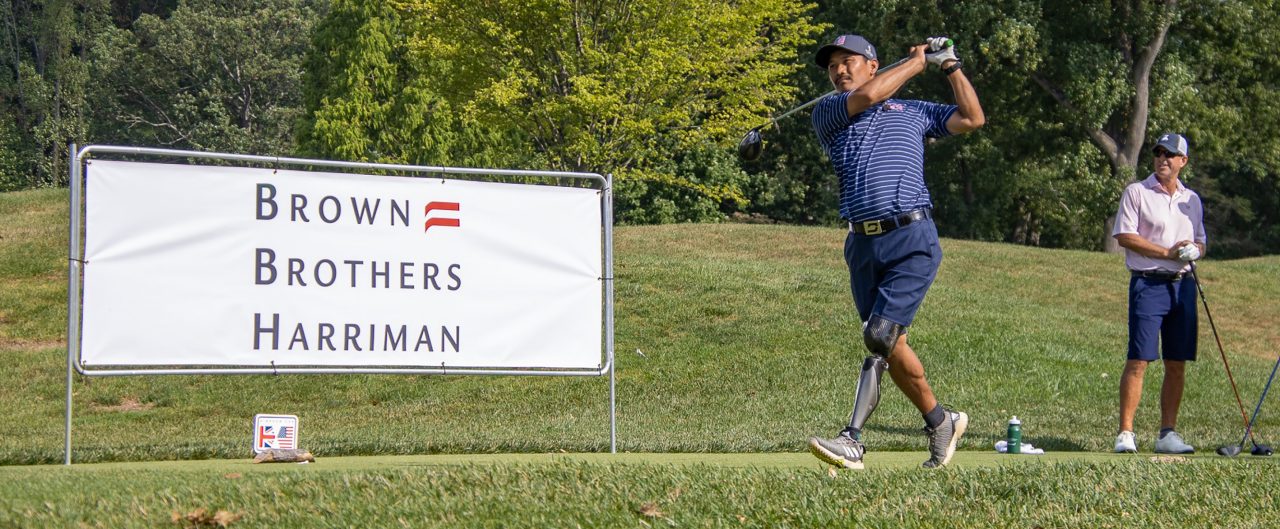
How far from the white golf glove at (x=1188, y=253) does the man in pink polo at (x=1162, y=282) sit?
0.08m

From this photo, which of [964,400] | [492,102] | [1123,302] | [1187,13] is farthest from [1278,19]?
[964,400]

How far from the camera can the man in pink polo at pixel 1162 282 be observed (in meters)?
9.12

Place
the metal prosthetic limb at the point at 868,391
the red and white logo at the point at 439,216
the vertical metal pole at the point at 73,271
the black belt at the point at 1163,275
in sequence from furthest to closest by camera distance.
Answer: the black belt at the point at 1163,275, the red and white logo at the point at 439,216, the vertical metal pole at the point at 73,271, the metal prosthetic limb at the point at 868,391

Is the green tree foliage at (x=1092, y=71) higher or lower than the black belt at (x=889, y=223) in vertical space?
higher

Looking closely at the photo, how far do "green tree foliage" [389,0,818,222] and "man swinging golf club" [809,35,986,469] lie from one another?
1516 cm

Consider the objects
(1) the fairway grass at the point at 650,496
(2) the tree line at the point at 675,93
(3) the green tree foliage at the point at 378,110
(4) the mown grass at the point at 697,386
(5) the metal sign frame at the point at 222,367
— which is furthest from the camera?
(3) the green tree foliage at the point at 378,110

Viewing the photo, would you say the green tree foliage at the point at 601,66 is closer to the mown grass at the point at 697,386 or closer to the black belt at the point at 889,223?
the mown grass at the point at 697,386

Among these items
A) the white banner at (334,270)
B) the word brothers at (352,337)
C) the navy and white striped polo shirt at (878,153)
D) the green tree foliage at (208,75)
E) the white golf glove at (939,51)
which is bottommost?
the word brothers at (352,337)

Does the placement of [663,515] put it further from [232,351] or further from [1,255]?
[1,255]

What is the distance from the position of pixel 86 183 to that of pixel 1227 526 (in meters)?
5.83

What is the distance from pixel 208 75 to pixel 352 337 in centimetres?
5837

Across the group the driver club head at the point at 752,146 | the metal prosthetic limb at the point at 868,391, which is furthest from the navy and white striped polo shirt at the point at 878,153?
the driver club head at the point at 752,146

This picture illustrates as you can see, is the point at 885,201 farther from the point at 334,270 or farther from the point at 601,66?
the point at 601,66

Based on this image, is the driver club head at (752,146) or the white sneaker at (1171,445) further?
the white sneaker at (1171,445)
